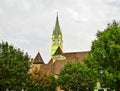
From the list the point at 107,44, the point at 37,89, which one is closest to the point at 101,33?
the point at 107,44

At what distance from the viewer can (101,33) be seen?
5991cm

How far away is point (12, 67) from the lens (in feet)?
206

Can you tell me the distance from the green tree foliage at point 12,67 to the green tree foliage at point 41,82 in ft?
74.6

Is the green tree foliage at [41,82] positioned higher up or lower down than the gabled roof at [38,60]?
lower down

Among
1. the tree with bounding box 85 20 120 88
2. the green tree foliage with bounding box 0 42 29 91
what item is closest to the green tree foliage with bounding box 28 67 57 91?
the green tree foliage with bounding box 0 42 29 91

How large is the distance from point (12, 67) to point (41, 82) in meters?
A: 30.2

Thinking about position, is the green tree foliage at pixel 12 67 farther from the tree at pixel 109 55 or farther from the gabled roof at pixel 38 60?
the gabled roof at pixel 38 60

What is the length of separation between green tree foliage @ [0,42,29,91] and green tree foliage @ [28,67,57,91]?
2273 centimetres

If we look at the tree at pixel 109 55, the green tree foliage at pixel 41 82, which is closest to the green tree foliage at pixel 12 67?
the tree at pixel 109 55

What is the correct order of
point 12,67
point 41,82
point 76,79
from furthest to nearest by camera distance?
point 41,82, point 76,79, point 12,67

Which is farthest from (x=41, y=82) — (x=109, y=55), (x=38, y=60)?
(x=38, y=60)

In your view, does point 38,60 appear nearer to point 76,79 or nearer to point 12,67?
point 76,79

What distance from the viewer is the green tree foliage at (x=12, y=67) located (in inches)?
2441

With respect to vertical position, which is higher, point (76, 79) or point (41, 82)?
point (76, 79)
